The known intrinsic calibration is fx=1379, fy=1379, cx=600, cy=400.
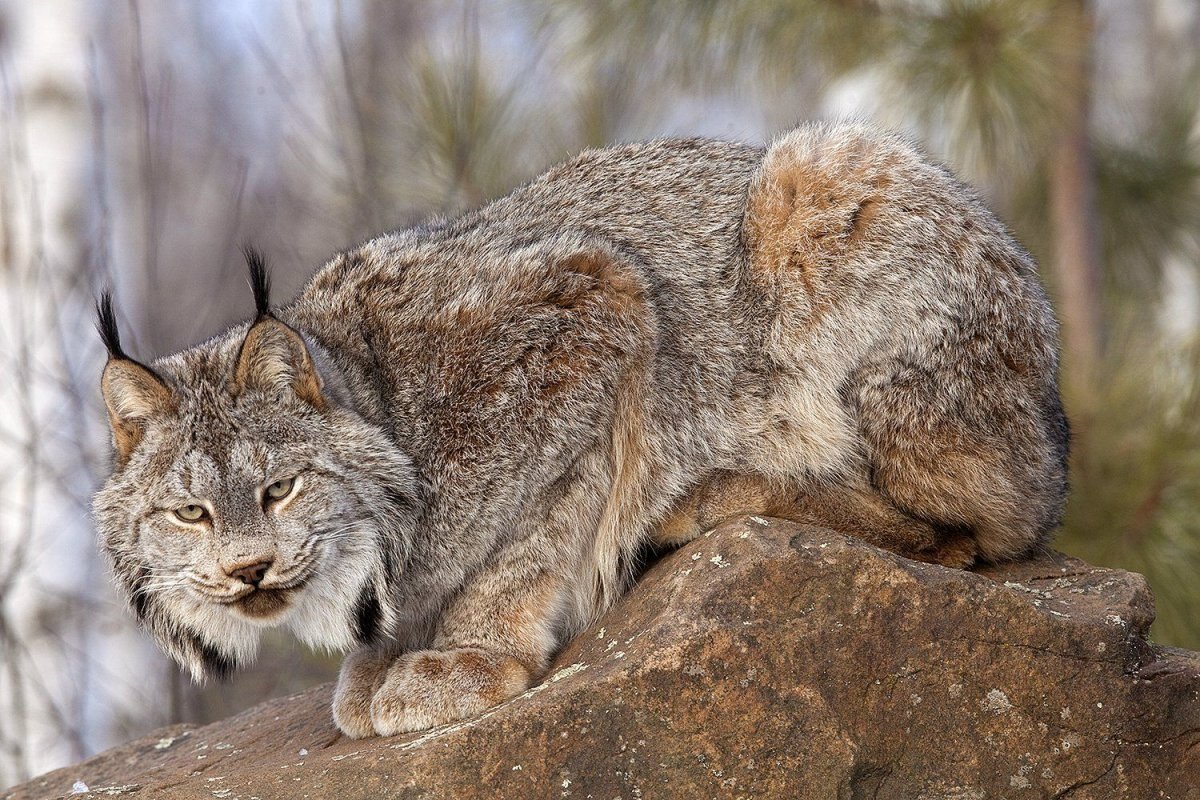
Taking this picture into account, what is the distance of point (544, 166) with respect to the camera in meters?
8.24

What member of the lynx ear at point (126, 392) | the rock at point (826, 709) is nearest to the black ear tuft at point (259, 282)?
the lynx ear at point (126, 392)

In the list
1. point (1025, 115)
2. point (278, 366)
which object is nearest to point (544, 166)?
point (1025, 115)

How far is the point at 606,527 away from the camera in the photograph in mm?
4754

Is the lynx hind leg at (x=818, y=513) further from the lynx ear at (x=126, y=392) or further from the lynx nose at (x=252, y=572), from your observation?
the lynx ear at (x=126, y=392)

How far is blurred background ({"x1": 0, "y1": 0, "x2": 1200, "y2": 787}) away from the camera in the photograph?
276 inches

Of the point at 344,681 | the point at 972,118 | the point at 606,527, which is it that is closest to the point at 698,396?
the point at 606,527

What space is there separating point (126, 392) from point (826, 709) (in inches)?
92.5

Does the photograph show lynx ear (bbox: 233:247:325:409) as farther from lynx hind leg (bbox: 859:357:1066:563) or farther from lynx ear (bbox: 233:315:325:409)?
lynx hind leg (bbox: 859:357:1066:563)

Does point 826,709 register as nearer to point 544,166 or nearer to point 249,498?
point 249,498

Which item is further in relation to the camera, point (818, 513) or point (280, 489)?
point (818, 513)

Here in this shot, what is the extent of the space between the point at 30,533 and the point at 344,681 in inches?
138

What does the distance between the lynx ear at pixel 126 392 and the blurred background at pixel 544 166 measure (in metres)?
2.30

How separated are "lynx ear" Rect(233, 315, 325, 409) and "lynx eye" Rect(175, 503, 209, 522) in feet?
1.36

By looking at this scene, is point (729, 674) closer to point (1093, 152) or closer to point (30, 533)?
point (30, 533)
